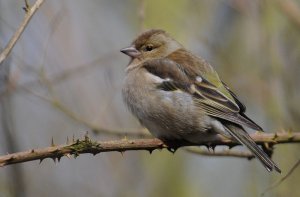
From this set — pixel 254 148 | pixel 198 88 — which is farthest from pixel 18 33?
pixel 198 88

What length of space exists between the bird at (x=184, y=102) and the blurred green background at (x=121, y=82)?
1.55ft

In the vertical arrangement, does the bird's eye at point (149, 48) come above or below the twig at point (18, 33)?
above

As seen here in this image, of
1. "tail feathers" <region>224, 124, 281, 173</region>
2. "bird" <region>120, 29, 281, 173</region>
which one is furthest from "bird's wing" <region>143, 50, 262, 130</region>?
"tail feathers" <region>224, 124, 281, 173</region>

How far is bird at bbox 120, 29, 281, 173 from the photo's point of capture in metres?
5.02

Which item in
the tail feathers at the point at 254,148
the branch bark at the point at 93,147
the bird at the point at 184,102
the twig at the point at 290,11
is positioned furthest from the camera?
the twig at the point at 290,11

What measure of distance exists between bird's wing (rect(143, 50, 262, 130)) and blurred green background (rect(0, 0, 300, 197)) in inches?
23.1

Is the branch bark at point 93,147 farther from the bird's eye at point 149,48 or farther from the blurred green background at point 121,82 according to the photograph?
the bird's eye at point 149,48

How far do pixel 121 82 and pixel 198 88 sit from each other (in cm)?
125

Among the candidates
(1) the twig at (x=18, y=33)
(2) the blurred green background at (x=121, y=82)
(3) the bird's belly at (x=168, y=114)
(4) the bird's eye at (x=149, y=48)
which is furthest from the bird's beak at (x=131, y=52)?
(1) the twig at (x=18, y=33)

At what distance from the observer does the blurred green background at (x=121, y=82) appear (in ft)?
20.2

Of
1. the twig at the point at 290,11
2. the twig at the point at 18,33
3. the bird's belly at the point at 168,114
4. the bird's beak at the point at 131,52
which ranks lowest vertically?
the bird's belly at the point at 168,114

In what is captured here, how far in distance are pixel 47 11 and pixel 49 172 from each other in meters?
1.97

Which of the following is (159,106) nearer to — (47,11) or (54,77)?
(54,77)

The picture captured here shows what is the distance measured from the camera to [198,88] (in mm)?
5348
